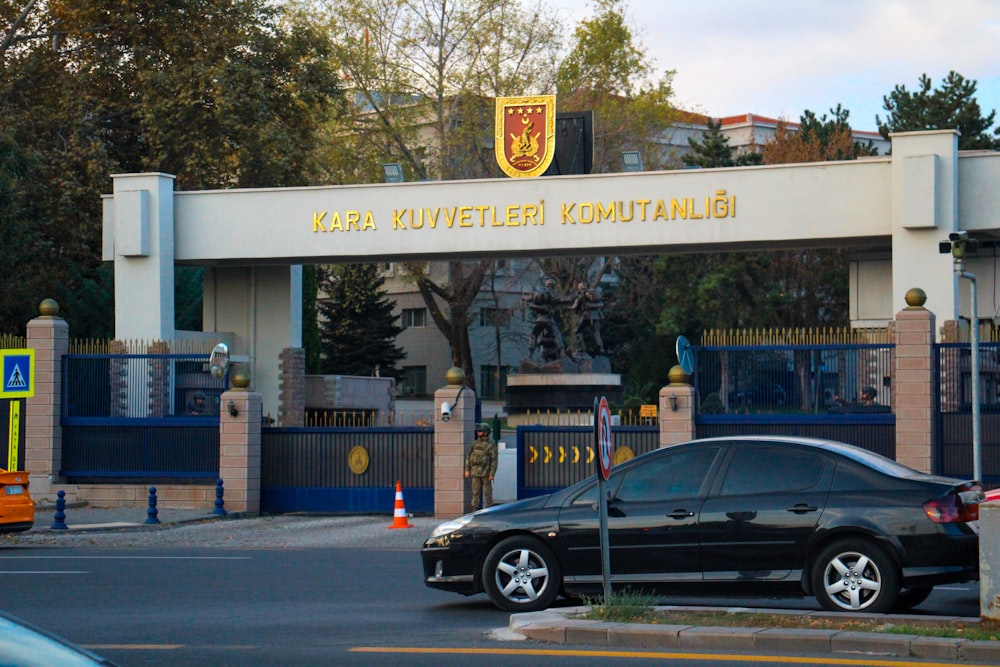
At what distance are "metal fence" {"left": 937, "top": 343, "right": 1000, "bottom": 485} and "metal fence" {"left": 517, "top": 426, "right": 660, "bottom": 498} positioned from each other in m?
4.78

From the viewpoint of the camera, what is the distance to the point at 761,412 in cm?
2242

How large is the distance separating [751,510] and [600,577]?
1344 mm

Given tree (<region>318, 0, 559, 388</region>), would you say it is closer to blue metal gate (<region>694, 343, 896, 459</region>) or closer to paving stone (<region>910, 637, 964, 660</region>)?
blue metal gate (<region>694, 343, 896, 459</region>)

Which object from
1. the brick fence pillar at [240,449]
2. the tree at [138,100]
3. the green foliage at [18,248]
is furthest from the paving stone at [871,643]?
the tree at [138,100]

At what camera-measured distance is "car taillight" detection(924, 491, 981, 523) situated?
1050 cm

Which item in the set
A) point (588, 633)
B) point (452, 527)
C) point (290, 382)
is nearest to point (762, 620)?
point (588, 633)

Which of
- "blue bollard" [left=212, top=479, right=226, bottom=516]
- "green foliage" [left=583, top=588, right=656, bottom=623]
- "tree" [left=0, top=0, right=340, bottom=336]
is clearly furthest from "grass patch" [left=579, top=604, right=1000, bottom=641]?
"tree" [left=0, top=0, right=340, bottom=336]

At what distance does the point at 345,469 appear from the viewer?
2453cm

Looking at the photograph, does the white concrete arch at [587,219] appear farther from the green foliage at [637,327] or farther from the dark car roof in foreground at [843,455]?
the green foliage at [637,327]

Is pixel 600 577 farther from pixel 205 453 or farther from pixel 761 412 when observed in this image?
pixel 205 453

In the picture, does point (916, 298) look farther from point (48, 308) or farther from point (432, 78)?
point (432, 78)

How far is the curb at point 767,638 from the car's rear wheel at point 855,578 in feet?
1.43

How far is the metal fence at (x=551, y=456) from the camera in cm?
2334

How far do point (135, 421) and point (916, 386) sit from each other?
44.7 feet
